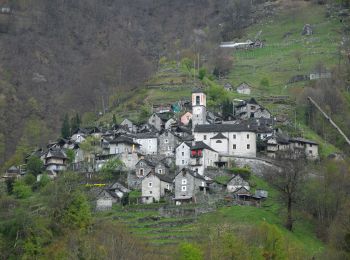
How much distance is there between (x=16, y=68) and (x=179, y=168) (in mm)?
96079

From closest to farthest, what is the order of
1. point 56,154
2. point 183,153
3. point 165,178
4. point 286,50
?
1. point 165,178
2. point 183,153
3. point 56,154
4. point 286,50

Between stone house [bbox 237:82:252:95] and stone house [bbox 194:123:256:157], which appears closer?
stone house [bbox 194:123:256:157]

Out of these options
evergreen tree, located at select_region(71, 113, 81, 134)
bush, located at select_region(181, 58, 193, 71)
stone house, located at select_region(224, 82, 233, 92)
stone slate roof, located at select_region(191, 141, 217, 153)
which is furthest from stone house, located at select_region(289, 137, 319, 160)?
bush, located at select_region(181, 58, 193, 71)

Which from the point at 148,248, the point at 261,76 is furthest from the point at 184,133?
the point at 261,76

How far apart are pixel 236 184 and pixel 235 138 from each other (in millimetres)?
9699

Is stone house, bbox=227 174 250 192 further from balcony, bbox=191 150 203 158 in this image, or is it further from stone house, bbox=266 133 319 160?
stone house, bbox=266 133 319 160

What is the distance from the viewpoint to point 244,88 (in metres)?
134

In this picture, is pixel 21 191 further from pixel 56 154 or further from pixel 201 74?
pixel 201 74

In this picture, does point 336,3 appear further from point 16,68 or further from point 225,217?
point 225,217

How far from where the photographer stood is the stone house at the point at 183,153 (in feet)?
317

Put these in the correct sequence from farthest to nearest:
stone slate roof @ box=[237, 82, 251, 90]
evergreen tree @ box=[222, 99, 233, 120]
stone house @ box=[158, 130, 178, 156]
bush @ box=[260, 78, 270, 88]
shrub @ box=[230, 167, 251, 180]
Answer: bush @ box=[260, 78, 270, 88], stone slate roof @ box=[237, 82, 251, 90], evergreen tree @ box=[222, 99, 233, 120], stone house @ box=[158, 130, 178, 156], shrub @ box=[230, 167, 251, 180]

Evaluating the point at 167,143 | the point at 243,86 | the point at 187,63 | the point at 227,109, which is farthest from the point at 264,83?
the point at 167,143

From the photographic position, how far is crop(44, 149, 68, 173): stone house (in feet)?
340

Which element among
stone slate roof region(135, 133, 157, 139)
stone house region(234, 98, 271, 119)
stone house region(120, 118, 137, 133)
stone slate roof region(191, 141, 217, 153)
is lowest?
stone slate roof region(191, 141, 217, 153)
